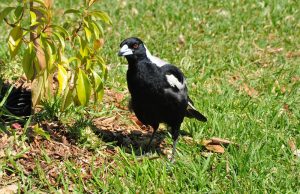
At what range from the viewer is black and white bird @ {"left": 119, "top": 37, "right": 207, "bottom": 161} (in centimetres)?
438

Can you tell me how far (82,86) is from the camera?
379cm

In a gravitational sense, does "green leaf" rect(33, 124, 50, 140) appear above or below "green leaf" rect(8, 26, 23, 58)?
below

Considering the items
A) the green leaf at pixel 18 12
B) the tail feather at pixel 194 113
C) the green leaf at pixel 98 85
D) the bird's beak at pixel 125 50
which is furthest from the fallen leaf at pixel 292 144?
the green leaf at pixel 18 12

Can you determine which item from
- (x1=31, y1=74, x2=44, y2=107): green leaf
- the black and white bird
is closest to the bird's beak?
the black and white bird

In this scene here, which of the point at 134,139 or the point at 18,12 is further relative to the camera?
the point at 134,139

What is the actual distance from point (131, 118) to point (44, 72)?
1486mm

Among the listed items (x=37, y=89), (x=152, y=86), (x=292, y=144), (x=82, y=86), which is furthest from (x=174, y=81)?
(x=292, y=144)

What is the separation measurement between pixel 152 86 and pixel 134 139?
2.46 ft

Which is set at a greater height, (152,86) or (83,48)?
(83,48)

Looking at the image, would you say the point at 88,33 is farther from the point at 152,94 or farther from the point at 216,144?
the point at 216,144

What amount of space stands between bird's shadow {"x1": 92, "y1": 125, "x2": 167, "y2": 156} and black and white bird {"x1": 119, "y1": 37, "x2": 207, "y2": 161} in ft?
0.97

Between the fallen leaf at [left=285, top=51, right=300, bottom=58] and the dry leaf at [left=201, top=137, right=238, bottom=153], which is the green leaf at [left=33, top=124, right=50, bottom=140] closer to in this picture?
the dry leaf at [left=201, top=137, right=238, bottom=153]

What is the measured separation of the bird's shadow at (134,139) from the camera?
470 centimetres

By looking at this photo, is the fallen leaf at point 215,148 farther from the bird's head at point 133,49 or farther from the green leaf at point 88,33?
the green leaf at point 88,33
